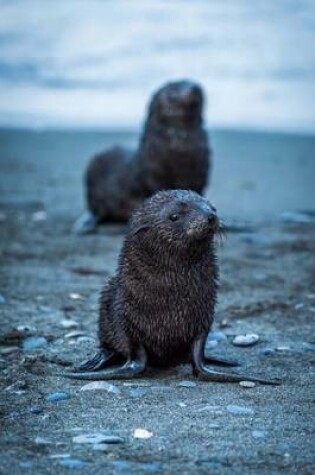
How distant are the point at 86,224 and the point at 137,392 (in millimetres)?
5820

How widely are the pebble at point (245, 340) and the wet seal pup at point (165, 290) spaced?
64cm

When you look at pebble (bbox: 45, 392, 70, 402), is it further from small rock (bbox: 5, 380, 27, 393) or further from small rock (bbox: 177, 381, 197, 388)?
small rock (bbox: 177, 381, 197, 388)

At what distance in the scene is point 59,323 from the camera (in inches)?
225

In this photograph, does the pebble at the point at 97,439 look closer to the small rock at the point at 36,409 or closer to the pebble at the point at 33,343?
the small rock at the point at 36,409

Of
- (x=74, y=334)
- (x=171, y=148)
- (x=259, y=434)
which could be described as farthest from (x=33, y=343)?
(x=171, y=148)

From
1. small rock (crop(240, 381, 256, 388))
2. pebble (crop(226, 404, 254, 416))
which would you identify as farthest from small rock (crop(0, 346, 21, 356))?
pebble (crop(226, 404, 254, 416))

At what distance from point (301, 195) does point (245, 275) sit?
5733 millimetres

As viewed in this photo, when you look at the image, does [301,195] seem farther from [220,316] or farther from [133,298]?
[133,298]

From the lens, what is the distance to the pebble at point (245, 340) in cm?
523

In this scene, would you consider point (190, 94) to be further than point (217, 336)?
Yes

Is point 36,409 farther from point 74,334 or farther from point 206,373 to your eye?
point 74,334

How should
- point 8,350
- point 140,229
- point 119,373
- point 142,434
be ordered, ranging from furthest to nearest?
point 8,350
point 140,229
point 119,373
point 142,434

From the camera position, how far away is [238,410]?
3.95m

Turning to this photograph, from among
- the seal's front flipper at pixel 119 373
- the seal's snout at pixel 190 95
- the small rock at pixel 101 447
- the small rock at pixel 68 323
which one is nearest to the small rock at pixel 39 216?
the seal's snout at pixel 190 95
